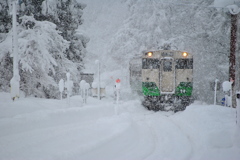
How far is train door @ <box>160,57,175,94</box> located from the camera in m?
10.9

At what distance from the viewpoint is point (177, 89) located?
10797 millimetres

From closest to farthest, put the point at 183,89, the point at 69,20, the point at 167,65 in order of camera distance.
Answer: the point at 183,89 → the point at 167,65 → the point at 69,20

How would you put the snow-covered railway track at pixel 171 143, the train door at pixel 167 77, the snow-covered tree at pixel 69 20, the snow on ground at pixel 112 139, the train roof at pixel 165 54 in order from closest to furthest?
1. the snow on ground at pixel 112 139
2. the snow-covered railway track at pixel 171 143
3. the train door at pixel 167 77
4. the train roof at pixel 165 54
5. the snow-covered tree at pixel 69 20

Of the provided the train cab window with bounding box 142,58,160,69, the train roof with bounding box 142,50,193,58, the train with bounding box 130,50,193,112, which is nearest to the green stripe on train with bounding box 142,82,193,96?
the train with bounding box 130,50,193,112

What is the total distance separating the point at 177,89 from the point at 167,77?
0.79 metres

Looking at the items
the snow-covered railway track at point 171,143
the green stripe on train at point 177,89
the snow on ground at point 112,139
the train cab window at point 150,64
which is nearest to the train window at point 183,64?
the green stripe on train at point 177,89

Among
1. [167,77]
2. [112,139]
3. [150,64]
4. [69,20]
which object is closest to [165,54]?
[150,64]

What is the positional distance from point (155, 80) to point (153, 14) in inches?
514

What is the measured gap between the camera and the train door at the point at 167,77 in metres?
10.9

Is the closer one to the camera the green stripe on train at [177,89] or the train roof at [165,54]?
the green stripe on train at [177,89]

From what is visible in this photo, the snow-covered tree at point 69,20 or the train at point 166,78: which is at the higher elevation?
the snow-covered tree at point 69,20

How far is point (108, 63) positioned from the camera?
104ft

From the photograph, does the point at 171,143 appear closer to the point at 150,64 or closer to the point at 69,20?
the point at 150,64

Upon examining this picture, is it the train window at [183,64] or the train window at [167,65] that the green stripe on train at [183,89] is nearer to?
the train window at [183,64]
